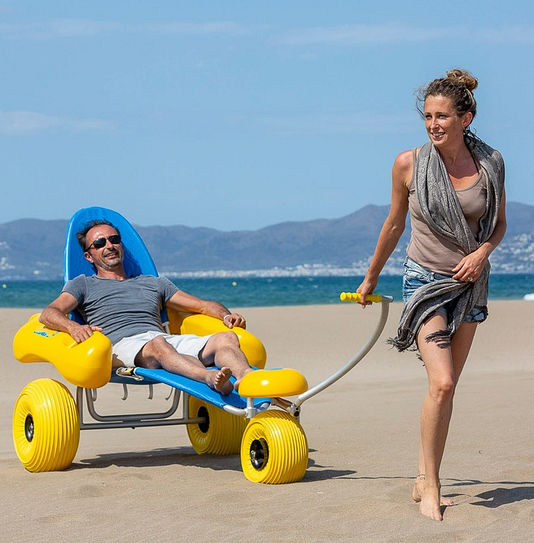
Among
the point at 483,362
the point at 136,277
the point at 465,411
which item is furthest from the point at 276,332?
the point at 136,277

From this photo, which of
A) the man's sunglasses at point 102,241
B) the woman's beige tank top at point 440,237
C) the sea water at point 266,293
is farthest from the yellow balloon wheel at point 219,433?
the sea water at point 266,293

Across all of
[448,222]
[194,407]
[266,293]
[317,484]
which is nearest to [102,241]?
[194,407]

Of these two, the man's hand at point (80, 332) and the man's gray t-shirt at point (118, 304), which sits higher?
the man's gray t-shirt at point (118, 304)

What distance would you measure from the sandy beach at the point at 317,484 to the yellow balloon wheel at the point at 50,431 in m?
0.07

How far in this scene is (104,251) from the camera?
18.2 feet

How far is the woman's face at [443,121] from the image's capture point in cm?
346

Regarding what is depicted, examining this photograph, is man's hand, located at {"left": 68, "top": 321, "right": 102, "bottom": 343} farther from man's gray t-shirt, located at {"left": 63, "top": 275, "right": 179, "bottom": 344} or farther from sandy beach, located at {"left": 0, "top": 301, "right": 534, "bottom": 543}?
sandy beach, located at {"left": 0, "top": 301, "right": 534, "bottom": 543}

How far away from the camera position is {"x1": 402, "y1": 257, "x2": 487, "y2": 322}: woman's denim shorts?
357 cm

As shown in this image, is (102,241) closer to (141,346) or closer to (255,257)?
(141,346)

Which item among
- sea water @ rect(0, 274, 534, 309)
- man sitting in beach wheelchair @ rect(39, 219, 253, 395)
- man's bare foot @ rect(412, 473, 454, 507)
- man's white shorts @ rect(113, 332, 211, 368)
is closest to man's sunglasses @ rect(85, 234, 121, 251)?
man sitting in beach wheelchair @ rect(39, 219, 253, 395)

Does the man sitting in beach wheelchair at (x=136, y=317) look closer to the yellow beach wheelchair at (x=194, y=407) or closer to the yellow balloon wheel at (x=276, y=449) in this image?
the yellow beach wheelchair at (x=194, y=407)

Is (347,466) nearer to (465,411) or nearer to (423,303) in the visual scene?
(423,303)

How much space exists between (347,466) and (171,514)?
4.41 feet

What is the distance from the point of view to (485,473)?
4.39m
